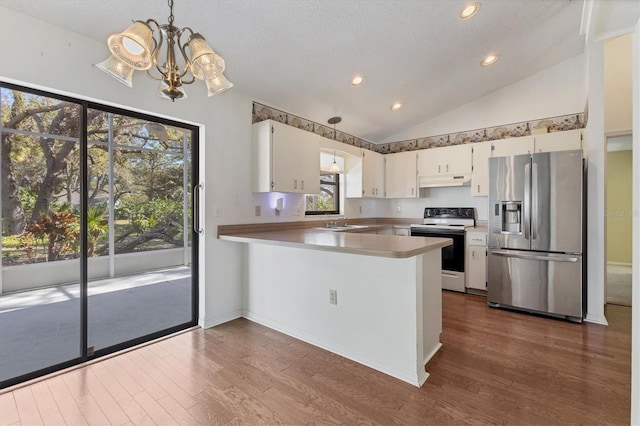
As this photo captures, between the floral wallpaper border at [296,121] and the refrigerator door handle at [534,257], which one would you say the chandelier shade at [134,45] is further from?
the refrigerator door handle at [534,257]

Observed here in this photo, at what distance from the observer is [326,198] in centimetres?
473

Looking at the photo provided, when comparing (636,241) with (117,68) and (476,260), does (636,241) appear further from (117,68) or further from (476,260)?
(476,260)

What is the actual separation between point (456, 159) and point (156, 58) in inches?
168

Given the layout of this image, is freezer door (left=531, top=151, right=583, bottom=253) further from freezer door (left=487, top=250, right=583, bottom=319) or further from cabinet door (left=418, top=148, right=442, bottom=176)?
cabinet door (left=418, top=148, right=442, bottom=176)

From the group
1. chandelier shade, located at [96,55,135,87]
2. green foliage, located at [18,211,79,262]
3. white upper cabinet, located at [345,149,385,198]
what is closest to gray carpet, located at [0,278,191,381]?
green foliage, located at [18,211,79,262]

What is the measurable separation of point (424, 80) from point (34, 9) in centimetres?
362

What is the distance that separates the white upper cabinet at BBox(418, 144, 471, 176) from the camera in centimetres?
444

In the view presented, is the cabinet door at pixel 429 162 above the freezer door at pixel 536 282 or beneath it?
above

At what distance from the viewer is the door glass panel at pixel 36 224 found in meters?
2.51

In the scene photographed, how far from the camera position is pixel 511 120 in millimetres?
4312

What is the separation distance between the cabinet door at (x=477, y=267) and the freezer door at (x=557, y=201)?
759 mm

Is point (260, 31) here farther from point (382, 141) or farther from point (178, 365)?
point (382, 141)

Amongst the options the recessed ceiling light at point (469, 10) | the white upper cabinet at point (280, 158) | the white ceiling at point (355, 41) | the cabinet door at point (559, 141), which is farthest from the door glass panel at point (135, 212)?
the cabinet door at point (559, 141)

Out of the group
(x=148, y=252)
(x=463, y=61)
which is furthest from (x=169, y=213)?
(x=463, y=61)
